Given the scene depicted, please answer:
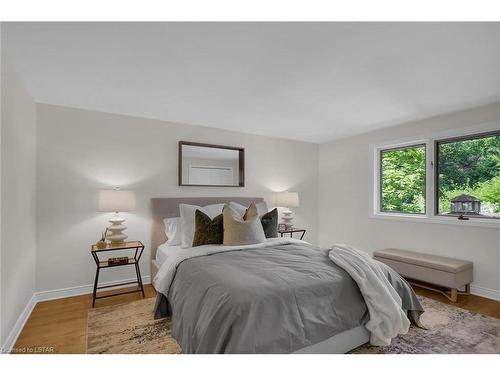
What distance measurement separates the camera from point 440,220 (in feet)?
11.5

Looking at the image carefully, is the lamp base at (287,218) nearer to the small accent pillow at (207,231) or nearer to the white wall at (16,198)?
the small accent pillow at (207,231)

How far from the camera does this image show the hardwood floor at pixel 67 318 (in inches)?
81.6

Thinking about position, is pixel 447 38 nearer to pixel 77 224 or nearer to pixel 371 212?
pixel 371 212

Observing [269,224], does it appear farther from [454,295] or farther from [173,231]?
[454,295]

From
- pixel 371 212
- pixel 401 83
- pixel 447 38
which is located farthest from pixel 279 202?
pixel 447 38

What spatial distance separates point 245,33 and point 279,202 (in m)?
3.09

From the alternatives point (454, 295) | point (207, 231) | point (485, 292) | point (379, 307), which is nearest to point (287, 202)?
point (207, 231)

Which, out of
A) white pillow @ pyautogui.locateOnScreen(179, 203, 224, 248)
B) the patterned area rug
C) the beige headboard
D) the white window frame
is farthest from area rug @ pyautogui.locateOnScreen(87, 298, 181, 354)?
the white window frame

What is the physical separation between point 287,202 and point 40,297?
11.5ft

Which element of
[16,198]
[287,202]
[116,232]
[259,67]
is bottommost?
[116,232]

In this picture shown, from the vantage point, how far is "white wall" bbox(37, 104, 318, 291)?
298 centimetres

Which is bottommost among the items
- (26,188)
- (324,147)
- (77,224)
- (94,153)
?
(77,224)

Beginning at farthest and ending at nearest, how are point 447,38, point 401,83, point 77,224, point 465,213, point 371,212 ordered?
point 371,212 → point 465,213 → point 77,224 → point 401,83 → point 447,38

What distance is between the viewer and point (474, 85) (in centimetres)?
255
